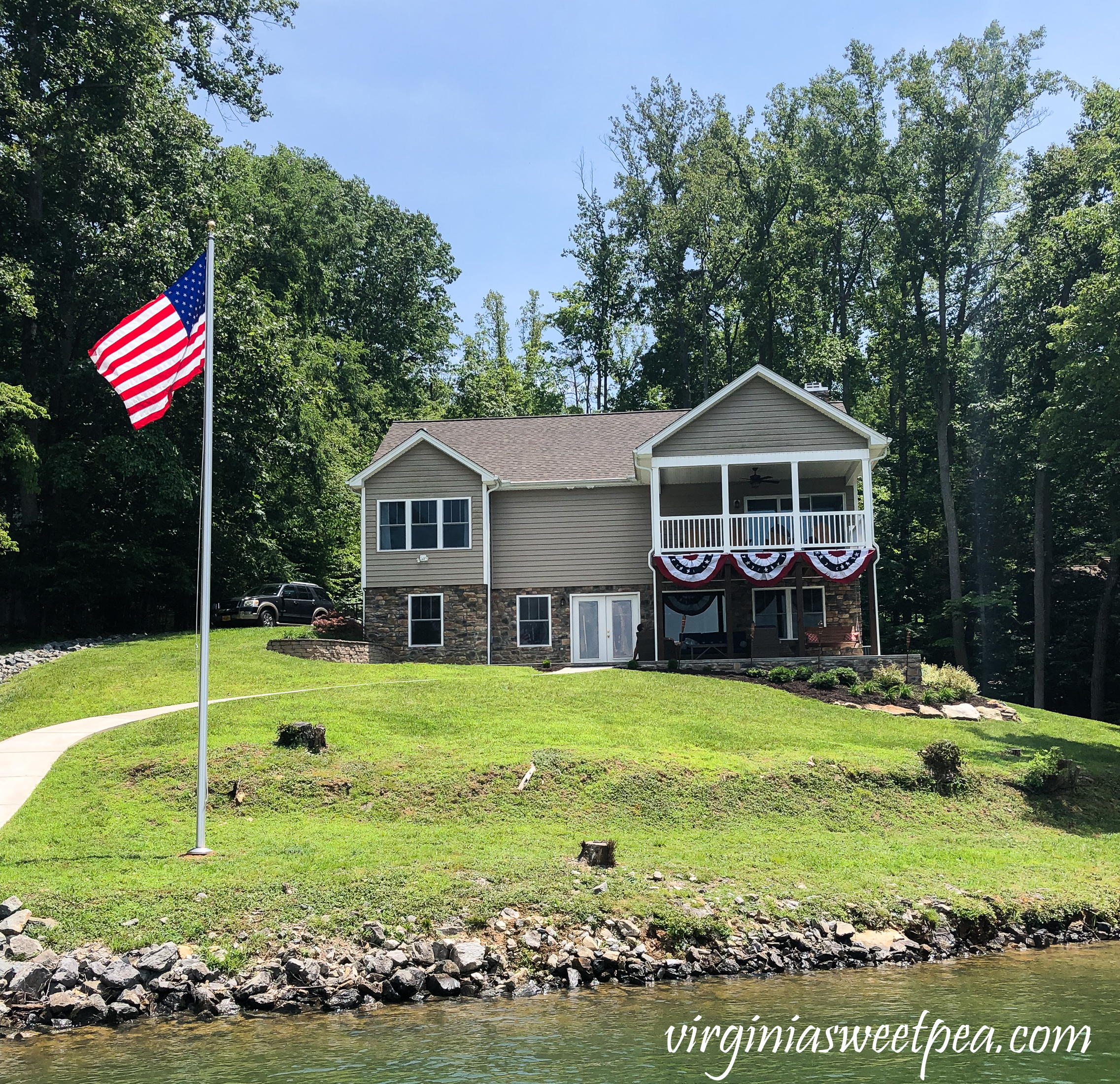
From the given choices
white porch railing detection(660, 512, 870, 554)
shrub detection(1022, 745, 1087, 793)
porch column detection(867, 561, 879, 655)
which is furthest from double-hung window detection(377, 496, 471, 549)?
shrub detection(1022, 745, 1087, 793)

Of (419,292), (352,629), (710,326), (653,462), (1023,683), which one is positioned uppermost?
(419,292)

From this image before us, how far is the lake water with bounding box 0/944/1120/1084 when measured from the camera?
861 centimetres

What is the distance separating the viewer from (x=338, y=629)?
31125mm

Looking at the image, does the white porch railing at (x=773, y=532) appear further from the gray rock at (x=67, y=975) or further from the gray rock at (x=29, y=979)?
the gray rock at (x=29, y=979)

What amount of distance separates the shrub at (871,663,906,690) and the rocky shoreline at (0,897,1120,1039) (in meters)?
13.0

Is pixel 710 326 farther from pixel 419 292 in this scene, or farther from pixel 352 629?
Result: pixel 352 629

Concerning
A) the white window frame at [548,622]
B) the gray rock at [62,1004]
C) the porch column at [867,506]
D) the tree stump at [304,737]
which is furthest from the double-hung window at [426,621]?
the gray rock at [62,1004]

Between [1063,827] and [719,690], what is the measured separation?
8.24 metres

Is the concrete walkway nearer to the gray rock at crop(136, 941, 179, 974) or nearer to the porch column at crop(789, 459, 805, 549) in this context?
the gray rock at crop(136, 941, 179, 974)

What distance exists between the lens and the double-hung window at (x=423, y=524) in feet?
104

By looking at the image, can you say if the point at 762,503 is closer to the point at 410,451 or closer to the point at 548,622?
the point at 548,622

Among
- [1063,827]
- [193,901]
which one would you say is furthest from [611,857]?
[1063,827]

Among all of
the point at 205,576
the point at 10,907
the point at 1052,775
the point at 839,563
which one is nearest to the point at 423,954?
the point at 10,907

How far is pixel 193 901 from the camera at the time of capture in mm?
11461
